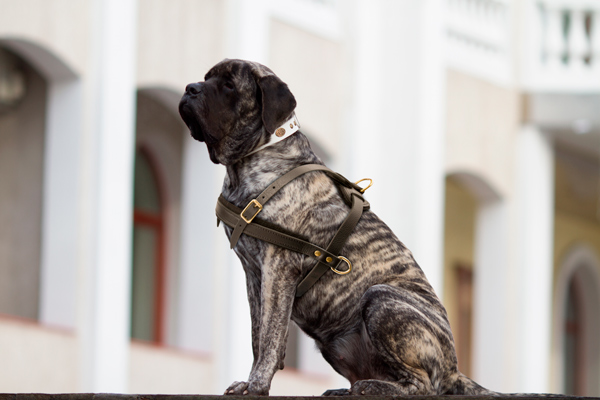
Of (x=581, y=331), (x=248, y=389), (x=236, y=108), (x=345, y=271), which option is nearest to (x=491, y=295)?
(x=581, y=331)

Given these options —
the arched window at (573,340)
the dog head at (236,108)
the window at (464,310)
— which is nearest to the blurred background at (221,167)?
the window at (464,310)

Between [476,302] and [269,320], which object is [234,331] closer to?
[476,302]

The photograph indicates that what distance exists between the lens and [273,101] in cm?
384

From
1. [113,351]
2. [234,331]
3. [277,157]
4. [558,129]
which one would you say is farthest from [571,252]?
[277,157]

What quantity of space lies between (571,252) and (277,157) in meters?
17.0

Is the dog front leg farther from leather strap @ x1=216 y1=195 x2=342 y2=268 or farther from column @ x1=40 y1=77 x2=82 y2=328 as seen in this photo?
column @ x1=40 y1=77 x2=82 y2=328

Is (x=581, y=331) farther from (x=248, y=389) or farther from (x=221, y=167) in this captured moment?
(x=248, y=389)

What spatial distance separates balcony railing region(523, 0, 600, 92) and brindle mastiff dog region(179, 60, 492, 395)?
11.3m

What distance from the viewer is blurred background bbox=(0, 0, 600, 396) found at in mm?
10188

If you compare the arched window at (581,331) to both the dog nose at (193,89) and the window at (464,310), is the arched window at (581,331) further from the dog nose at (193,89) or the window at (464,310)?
the dog nose at (193,89)

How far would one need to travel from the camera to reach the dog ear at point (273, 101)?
12.6 ft

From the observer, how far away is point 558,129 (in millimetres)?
15188

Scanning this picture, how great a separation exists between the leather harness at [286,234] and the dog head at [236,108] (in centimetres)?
18

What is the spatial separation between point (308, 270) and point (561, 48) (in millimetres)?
11821
